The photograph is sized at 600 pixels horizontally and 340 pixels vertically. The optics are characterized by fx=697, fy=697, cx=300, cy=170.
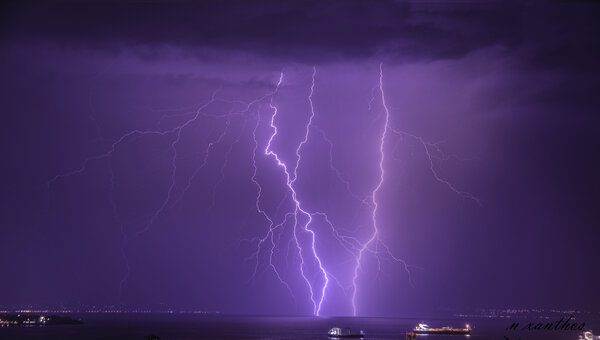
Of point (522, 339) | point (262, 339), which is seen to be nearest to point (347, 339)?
point (262, 339)

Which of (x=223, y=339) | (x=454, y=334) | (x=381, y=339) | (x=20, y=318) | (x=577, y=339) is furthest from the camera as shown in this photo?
(x=20, y=318)

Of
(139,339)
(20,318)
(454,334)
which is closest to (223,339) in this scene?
(139,339)

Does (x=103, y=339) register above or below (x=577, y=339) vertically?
above

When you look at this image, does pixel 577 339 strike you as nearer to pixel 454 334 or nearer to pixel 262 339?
pixel 454 334

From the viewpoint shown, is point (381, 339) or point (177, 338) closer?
point (177, 338)

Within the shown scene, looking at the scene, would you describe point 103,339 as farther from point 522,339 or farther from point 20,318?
point 20,318

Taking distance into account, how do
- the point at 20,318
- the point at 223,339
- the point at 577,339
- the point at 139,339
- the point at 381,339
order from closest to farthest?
the point at 139,339 → the point at 223,339 → the point at 381,339 → the point at 577,339 → the point at 20,318

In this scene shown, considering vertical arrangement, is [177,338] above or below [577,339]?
above

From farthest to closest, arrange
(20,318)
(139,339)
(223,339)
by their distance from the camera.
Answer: (20,318)
(223,339)
(139,339)

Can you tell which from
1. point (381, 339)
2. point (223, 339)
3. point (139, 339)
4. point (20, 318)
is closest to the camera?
point (139, 339)
